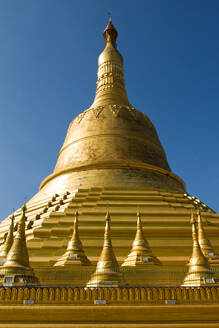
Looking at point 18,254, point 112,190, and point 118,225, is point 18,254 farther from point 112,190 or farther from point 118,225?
point 112,190

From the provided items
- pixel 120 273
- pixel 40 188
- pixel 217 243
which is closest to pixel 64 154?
pixel 40 188

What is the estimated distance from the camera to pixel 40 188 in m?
21.1

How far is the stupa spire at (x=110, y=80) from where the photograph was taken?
23.8 meters

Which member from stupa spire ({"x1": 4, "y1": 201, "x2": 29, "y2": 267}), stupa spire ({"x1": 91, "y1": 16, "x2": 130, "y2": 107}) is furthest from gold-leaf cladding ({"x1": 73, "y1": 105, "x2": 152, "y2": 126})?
stupa spire ({"x1": 4, "y1": 201, "x2": 29, "y2": 267})

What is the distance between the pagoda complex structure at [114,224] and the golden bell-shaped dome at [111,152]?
0.06m

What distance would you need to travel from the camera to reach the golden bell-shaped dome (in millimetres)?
17875

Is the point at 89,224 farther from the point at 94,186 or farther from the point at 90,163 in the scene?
the point at 90,163

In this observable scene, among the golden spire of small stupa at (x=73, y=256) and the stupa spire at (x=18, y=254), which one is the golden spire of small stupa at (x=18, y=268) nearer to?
the stupa spire at (x=18, y=254)

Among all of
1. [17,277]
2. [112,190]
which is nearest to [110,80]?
[112,190]

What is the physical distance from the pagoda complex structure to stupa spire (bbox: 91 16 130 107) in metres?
0.08

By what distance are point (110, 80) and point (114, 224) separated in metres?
15.0

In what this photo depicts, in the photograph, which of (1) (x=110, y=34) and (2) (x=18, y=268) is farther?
(1) (x=110, y=34)

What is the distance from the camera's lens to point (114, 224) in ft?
41.5

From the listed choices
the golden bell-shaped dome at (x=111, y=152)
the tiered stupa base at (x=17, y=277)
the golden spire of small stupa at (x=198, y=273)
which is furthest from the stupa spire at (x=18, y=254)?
the golden bell-shaped dome at (x=111, y=152)
